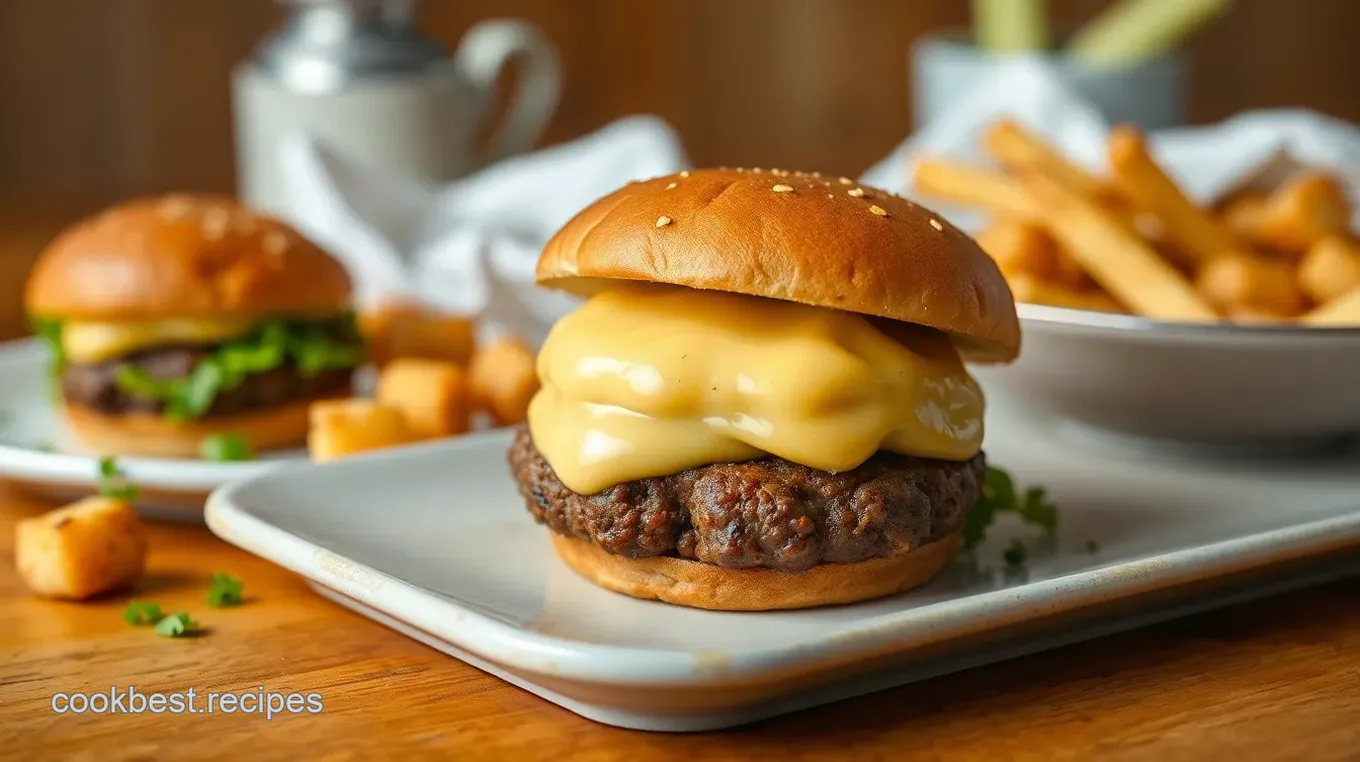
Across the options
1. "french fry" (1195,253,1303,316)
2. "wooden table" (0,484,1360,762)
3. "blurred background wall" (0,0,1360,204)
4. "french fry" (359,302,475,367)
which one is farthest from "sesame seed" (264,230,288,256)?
"blurred background wall" (0,0,1360,204)

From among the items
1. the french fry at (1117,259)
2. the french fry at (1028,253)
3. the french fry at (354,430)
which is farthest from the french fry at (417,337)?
the french fry at (1117,259)

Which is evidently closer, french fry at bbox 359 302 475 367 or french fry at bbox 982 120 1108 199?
french fry at bbox 982 120 1108 199

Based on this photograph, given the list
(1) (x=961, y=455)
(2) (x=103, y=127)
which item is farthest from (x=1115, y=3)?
(1) (x=961, y=455)

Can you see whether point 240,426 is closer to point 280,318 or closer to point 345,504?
point 280,318

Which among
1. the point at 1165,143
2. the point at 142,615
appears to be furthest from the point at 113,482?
the point at 1165,143

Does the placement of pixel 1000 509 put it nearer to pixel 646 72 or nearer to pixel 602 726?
pixel 602 726

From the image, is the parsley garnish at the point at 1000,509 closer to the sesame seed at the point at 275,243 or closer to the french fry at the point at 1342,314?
the french fry at the point at 1342,314

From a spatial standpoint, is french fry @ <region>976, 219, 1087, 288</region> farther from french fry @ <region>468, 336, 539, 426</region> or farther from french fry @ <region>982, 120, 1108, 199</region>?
french fry @ <region>468, 336, 539, 426</region>
